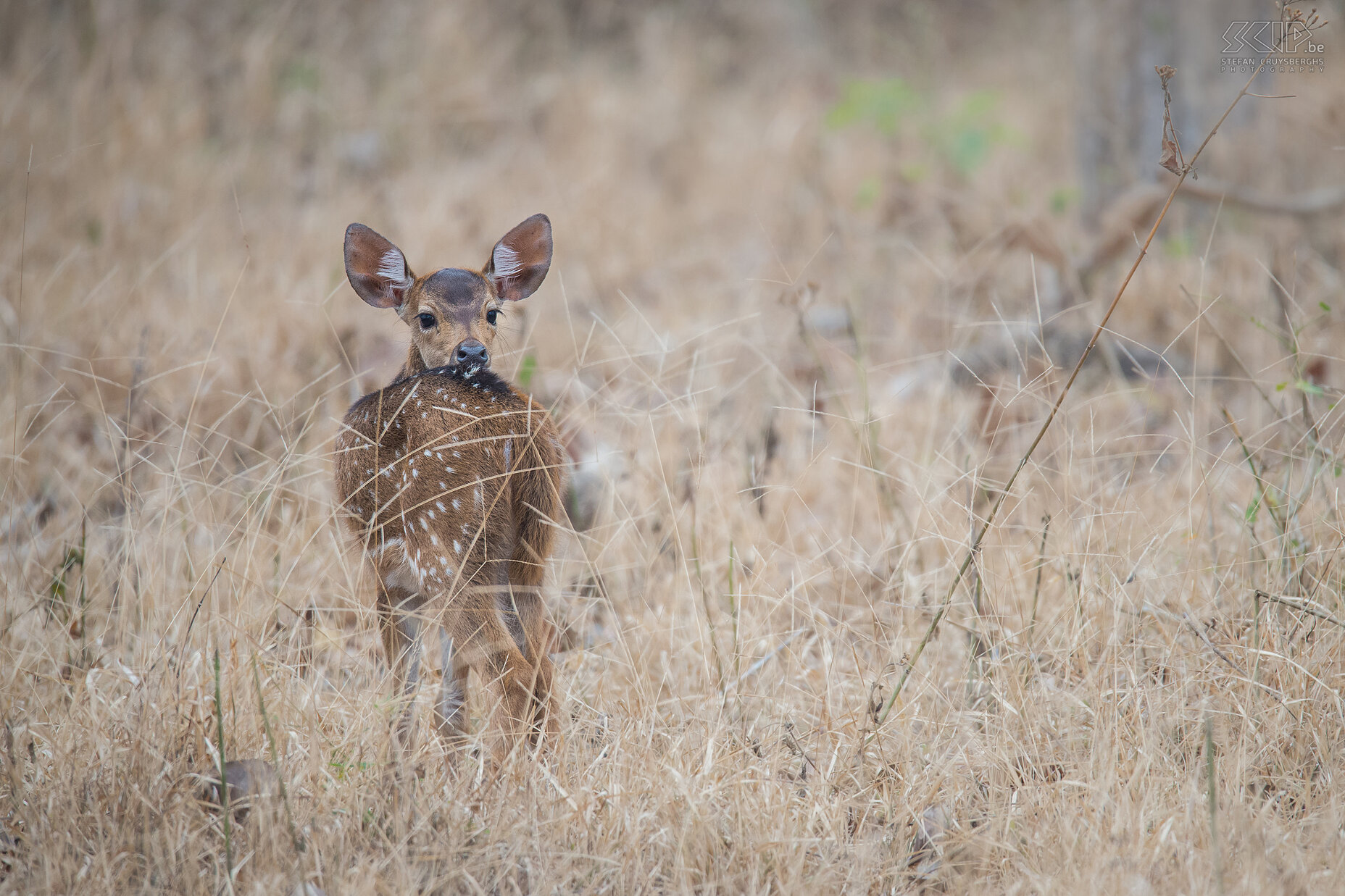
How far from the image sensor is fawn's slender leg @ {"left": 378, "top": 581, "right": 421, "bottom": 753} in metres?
2.33

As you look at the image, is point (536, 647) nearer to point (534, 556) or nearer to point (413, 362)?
point (534, 556)

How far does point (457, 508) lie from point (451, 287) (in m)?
0.62

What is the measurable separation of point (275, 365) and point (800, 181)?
4.22m

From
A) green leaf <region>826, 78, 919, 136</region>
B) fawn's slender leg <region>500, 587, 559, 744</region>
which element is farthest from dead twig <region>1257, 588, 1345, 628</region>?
green leaf <region>826, 78, 919, 136</region>

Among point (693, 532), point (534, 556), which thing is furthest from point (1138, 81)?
point (534, 556)

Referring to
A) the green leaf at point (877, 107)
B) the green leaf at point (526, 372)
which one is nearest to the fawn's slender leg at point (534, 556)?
the green leaf at point (526, 372)

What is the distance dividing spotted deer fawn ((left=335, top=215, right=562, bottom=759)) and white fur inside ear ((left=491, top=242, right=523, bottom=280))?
0.37 feet

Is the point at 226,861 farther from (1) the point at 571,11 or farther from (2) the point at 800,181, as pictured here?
(1) the point at 571,11

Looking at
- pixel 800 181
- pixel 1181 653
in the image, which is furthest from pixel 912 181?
pixel 1181 653

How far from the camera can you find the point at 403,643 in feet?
8.01

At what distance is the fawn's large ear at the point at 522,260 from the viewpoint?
8.65ft

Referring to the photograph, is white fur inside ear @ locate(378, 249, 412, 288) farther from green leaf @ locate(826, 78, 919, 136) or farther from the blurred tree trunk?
green leaf @ locate(826, 78, 919, 136)

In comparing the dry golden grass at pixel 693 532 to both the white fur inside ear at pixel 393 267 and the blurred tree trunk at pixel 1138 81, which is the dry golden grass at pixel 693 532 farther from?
the white fur inside ear at pixel 393 267

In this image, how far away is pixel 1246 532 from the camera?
3.07 metres
